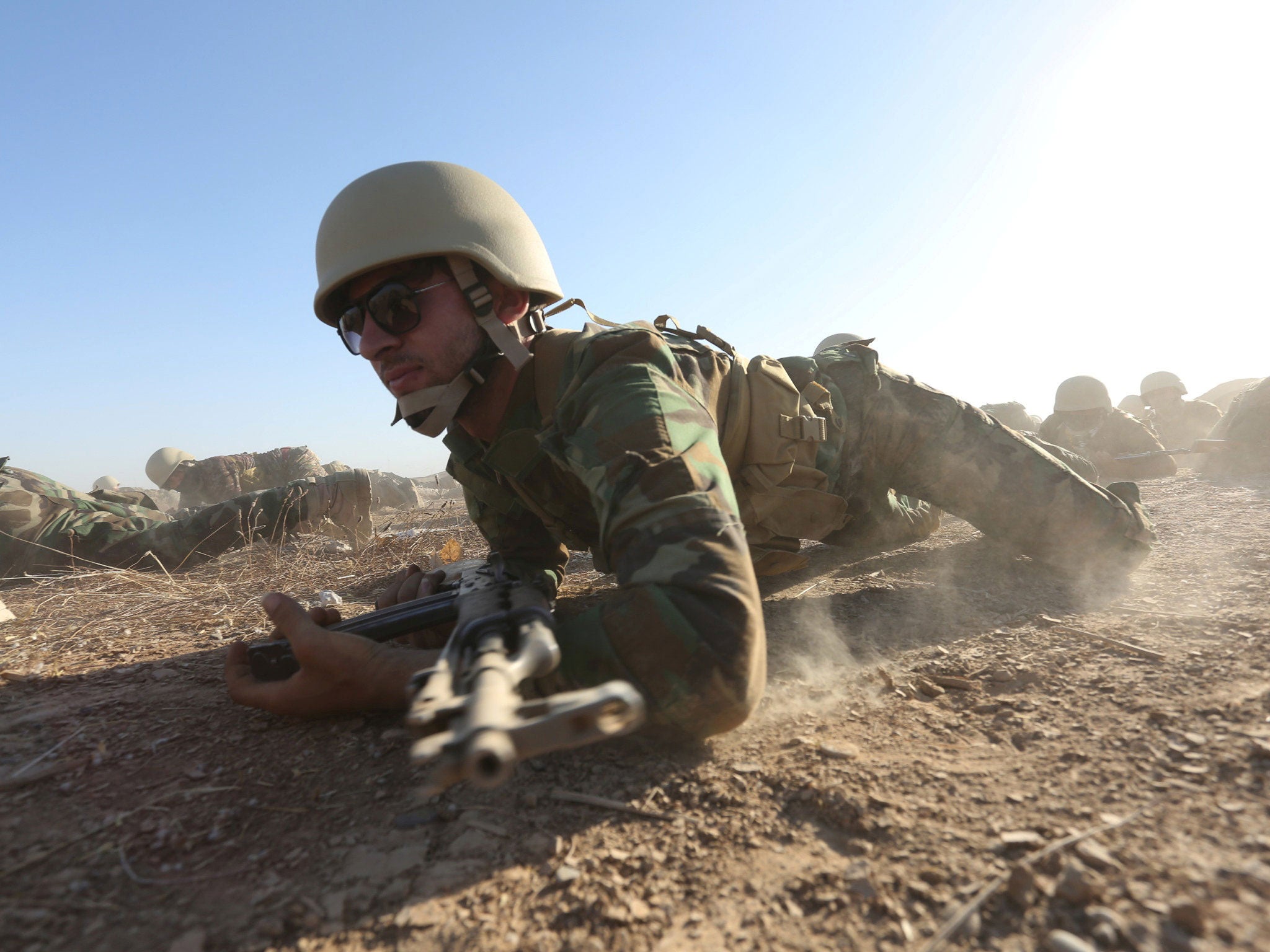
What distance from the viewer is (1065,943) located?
87 cm

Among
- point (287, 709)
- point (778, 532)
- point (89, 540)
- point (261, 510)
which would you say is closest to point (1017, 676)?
point (778, 532)

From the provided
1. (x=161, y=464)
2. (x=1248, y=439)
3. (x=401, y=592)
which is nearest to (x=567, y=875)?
(x=401, y=592)

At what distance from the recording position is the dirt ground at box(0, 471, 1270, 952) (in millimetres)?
993

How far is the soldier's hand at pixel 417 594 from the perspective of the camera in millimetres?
2342

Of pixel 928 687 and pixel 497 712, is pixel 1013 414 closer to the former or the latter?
pixel 928 687

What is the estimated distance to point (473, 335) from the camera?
2.37m

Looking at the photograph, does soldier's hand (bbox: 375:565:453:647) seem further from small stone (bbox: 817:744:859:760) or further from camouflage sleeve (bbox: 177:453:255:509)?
camouflage sleeve (bbox: 177:453:255:509)

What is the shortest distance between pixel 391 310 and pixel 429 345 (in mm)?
174

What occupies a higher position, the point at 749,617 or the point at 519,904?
the point at 749,617

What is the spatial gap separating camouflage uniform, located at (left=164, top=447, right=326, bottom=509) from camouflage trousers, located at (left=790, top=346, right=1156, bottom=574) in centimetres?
1073

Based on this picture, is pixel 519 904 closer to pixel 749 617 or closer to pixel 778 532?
pixel 749 617

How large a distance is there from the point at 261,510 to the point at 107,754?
452 centimetres

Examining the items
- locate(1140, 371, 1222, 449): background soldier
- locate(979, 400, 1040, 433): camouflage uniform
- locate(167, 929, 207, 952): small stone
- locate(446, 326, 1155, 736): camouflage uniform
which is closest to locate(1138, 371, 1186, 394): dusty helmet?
locate(1140, 371, 1222, 449): background soldier

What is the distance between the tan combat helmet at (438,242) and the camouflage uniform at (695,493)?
0.24m
